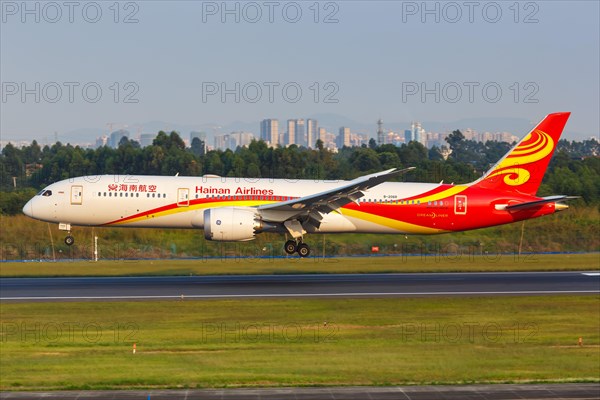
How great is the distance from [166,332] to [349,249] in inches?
1159

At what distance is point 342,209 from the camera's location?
45812mm

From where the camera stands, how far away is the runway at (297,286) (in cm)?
3916

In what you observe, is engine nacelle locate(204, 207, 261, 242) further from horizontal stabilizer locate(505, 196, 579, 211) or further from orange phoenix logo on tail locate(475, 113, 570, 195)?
horizontal stabilizer locate(505, 196, 579, 211)

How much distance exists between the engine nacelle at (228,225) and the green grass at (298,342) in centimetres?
532

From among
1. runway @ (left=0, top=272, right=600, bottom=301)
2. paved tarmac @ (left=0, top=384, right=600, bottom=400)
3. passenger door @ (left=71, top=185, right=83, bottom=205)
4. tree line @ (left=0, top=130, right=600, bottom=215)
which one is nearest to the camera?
paved tarmac @ (left=0, top=384, right=600, bottom=400)

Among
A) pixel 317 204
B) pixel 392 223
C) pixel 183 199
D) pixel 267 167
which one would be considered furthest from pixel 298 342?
pixel 267 167

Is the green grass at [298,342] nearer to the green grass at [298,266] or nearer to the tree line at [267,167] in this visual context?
the green grass at [298,266]

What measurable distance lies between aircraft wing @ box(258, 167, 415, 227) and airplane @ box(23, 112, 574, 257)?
0.05 m

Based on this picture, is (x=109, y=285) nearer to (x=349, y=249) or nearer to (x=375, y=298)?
(x=375, y=298)

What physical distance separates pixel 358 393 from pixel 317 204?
852 inches

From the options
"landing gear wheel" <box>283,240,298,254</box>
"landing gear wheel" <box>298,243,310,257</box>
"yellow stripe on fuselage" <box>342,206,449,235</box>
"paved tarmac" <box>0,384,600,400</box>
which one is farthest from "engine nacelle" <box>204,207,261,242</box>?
"paved tarmac" <box>0,384,600,400</box>

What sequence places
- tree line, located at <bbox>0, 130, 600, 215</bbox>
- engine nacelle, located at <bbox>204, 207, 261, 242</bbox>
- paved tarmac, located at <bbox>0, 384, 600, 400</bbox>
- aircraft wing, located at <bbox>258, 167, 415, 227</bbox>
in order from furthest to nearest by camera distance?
tree line, located at <bbox>0, 130, 600, 215</bbox>
aircraft wing, located at <bbox>258, 167, 415, 227</bbox>
engine nacelle, located at <bbox>204, 207, 261, 242</bbox>
paved tarmac, located at <bbox>0, 384, 600, 400</bbox>

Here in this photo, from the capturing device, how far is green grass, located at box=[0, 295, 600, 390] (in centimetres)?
2519

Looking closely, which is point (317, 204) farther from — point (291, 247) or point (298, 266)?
point (298, 266)
